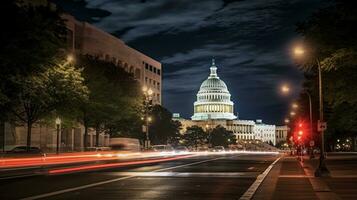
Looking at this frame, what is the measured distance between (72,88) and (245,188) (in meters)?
36.0

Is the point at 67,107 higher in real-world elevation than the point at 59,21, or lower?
lower

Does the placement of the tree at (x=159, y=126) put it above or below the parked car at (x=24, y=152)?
above

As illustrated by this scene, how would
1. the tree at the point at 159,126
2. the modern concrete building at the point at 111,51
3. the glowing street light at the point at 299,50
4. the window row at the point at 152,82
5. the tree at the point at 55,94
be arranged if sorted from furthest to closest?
the window row at the point at 152,82
the tree at the point at 159,126
the modern concrete building at the point at 111,51
the tree at the point at 55,94
the glowing street light at the point at 299,50

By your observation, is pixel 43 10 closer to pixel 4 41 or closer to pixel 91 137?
pixel 4 41

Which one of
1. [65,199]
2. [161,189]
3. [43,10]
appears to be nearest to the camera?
[65,199]

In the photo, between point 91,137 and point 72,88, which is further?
point 91,137

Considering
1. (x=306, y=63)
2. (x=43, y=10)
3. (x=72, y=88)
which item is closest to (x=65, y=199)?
(x=306, y=63)

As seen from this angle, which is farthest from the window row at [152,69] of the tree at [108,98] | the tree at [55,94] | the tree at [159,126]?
the tree at [55,94]

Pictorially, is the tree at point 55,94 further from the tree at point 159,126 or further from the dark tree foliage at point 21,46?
the tree at point 159,126

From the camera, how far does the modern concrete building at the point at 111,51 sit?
114 metres

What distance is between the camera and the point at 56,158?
5275cm

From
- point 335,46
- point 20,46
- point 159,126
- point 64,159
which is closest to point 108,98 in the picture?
point 64,159

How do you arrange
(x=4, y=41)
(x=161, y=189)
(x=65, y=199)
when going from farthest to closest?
(x=4, y=41), (x=161, y=189), (x=65, y=199)

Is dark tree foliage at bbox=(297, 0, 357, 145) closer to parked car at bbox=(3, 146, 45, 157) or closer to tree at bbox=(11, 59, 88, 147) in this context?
tree at bbox=(11, 59, 88, 147)
